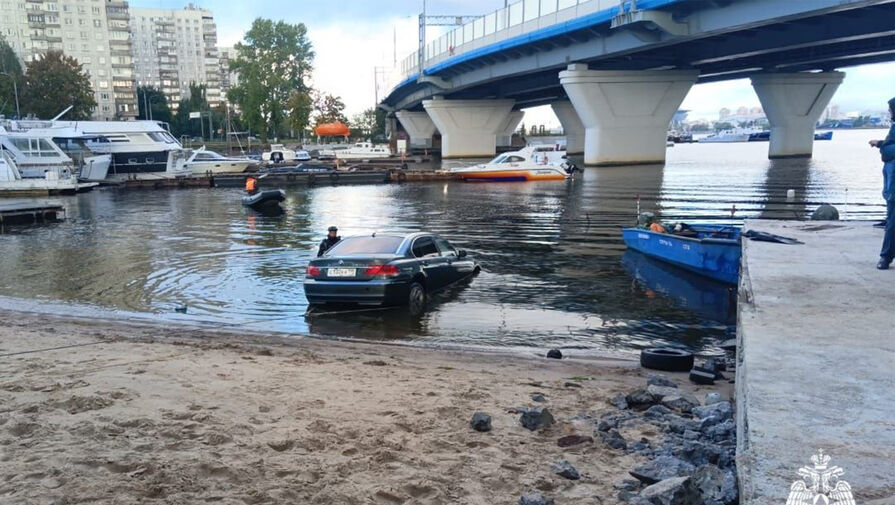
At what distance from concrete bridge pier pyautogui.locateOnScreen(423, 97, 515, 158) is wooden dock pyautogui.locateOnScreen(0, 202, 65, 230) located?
2375 inches

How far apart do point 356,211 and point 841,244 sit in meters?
23.7

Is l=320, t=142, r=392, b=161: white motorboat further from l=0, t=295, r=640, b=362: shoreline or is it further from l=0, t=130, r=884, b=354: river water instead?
l=0, t=295, r=640, b=362: shoreline

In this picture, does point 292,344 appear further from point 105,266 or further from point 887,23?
point 887,23

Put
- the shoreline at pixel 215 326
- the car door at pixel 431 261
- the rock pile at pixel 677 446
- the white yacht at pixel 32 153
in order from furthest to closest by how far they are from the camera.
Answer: the white yacht at pixel 32 153, the car door at pixel 431 261, the shoreline at pixel 215 326, the rock pile at pixel 677 446

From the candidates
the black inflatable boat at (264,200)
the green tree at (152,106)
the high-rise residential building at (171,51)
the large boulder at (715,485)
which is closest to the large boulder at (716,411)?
the large boulder at (715,485)

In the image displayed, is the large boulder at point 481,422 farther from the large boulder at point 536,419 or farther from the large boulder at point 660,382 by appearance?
the large boulder at point 660,382

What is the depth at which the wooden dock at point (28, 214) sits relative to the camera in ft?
92.6

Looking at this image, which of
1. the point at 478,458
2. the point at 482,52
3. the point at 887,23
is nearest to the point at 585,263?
the point at 478,458

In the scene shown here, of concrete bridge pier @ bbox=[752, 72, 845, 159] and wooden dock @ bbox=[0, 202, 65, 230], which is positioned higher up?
concrete bridge pier @ bbox=[752, 72, 845, 159]

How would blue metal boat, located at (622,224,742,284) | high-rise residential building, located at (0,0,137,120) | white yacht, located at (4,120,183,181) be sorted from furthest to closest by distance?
high-rise residential building, located at (0,0,137,120), white yacht, located at (4,120,183,181), blue metal boat, located at (622,224,742,284)

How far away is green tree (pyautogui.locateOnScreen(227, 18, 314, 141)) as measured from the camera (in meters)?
111

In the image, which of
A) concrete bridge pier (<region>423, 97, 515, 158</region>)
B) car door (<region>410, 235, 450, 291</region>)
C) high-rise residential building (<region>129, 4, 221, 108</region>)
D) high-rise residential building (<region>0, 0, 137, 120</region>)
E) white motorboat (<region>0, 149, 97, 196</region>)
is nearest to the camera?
car door (<region>410, 235, 450, 291</region>)

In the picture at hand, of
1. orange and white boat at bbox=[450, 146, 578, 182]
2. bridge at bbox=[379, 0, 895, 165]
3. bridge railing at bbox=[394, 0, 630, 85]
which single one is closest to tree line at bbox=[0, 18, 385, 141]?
bridge at bbox=[379, 0, 895, 165]

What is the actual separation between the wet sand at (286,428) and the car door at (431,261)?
14.8 feet
